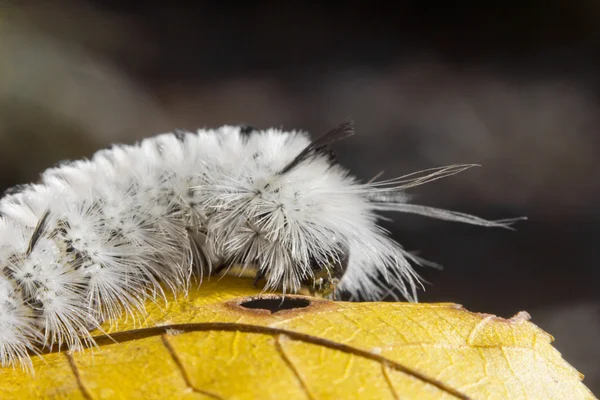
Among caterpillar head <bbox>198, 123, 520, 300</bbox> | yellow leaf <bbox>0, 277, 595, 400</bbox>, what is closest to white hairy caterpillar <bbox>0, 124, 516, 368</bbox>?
caterpillar head <bbox>198, 123, 520, 300</bbox>

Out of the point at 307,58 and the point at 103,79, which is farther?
the point at 307,58

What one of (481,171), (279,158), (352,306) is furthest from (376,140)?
(352,306)

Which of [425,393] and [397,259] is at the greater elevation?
A: [397,259]

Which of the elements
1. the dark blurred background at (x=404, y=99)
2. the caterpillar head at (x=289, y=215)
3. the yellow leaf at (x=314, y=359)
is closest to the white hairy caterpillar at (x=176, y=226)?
the caterpillar head at (x=289, y=215)

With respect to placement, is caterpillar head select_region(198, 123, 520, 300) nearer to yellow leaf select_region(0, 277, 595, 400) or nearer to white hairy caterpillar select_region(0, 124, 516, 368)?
white hairy caterpillar select_region(0, 124, 516, 368)

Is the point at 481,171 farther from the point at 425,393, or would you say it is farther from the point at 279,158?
the point at 425,393

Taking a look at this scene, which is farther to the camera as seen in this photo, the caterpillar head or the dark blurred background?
the dark blurred background
